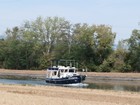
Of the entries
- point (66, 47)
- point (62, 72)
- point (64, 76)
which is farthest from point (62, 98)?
point (66, 47)

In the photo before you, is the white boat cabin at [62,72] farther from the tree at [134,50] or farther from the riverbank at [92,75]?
the tree at [134,50]

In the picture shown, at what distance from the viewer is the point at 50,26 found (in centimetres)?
12112

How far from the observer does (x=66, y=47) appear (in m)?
117

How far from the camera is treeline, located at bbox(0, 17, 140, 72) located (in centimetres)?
10781

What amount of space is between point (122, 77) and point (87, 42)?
1924 centimetres

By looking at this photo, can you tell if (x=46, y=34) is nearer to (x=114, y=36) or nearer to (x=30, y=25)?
(x=30, y=25)

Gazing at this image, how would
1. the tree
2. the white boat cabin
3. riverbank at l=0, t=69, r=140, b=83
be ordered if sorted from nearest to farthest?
the white boat cabin, riverbank at l=0, t=69, r=140, b=83, the tree

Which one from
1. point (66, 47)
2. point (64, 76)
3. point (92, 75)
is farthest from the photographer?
point (66, 47)

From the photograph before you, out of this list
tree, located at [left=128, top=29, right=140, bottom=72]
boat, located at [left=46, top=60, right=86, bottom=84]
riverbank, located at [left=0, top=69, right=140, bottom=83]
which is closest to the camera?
boat, located at [left=46, top=60, right=86, bottom=84]

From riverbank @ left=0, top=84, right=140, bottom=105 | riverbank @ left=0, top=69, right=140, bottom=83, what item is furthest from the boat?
riverbank @ left=0, top=84, right=140, bottom=105

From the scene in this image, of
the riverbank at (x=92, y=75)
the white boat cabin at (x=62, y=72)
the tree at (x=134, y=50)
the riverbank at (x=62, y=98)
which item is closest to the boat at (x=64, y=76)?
the white boat cabin at (x=62, y=72)

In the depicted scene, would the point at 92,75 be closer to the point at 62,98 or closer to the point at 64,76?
the point at 64,76

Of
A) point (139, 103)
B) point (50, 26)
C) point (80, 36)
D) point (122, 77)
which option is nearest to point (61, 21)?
point (50, 26)

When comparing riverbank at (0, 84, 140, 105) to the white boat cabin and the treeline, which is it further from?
the treeline
